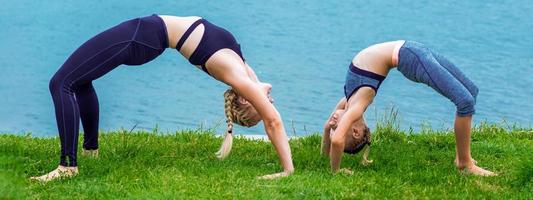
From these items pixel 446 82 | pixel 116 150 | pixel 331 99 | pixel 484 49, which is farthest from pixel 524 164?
pixel 484 49

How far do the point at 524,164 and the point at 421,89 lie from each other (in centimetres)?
905

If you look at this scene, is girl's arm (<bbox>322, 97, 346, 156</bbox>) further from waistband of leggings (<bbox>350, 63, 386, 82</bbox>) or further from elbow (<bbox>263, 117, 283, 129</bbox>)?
elbow (<bbox>263, 117, 283, 129</bbox>)

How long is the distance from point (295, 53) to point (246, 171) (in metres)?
10.4

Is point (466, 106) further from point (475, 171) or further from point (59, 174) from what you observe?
point (59, 174)

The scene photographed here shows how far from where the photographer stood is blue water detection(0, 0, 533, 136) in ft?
43.0

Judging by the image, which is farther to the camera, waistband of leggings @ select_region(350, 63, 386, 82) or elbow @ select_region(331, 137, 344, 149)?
waistband of leggings @ select_region(350, 63, 386, 82)

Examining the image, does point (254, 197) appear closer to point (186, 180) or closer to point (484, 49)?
point (186, 180)

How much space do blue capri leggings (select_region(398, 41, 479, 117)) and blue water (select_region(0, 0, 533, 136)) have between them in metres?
5.43

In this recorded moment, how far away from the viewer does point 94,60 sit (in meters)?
5.88

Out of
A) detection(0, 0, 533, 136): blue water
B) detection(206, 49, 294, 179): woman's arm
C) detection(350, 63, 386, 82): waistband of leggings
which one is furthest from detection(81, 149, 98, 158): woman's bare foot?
detection(0, 0, 533, 136): blue water

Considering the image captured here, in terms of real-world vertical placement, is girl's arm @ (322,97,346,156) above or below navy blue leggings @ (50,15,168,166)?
below

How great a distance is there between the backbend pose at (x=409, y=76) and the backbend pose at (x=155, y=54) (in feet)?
1.72

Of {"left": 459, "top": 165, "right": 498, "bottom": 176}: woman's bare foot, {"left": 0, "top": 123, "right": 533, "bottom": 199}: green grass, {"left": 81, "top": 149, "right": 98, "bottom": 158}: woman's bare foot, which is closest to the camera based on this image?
{"left": 0, "top": 123, "right": 533, "bottom": 199}: green grass

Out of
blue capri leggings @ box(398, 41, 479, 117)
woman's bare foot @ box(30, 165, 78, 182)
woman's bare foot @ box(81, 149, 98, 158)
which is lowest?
woman's bare foot @ box(81, 149, 98, 158)
